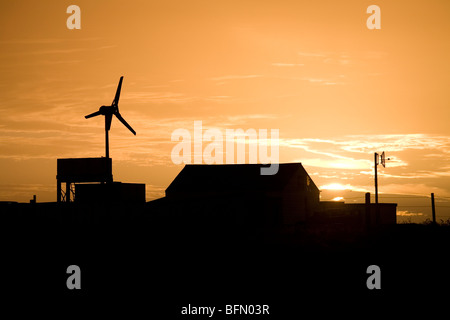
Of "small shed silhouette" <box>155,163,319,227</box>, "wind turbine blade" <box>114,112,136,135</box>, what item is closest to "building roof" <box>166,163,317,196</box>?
"small shed silhouette" <box>155,163,319,227</box>

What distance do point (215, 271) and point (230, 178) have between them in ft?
128

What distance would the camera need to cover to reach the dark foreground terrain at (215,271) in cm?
1806

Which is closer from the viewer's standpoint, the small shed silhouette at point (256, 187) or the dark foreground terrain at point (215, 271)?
the dark foreground terrain at point (215, 271)

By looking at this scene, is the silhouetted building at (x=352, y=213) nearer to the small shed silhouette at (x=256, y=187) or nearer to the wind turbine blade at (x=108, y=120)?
the small shed silhouette at (x=256, y=187)

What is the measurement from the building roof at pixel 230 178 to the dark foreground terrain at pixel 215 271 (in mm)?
24076

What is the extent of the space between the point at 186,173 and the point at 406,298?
4608 cm

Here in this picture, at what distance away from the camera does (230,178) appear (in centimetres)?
6128

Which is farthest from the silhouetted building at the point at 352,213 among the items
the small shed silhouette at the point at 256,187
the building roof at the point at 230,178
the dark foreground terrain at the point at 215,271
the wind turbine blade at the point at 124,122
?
the wind turbine blade at the point at 124,122

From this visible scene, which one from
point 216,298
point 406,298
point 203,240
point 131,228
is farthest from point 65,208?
point 406,298

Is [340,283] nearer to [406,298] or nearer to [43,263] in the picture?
[406,298]

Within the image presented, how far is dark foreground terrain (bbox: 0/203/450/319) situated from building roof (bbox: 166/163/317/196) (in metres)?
24.1

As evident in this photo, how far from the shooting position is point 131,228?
3431 centimetres

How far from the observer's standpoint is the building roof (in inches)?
2349

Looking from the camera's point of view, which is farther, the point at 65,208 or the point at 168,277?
the point at 65,208
